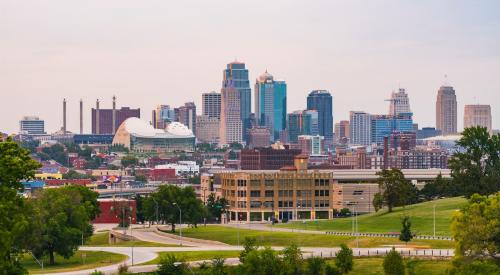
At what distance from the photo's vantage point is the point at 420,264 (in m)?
101

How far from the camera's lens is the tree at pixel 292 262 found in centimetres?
9556

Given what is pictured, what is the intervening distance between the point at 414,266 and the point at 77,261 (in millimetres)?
35669

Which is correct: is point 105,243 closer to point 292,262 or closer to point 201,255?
point 201,255

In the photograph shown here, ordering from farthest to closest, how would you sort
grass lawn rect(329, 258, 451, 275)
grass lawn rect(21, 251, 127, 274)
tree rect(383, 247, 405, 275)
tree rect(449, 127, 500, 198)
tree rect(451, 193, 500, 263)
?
tree rect(449, 127, 500, 198) < grass lawn rect(21, 251, 127, 274) < grass lawn rect(329, 258, 451, 275) < tree rect(451, 193, 500, 263) < tree rect(383, 247, 405, 275)

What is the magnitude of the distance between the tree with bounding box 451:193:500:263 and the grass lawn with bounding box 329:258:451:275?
1846 millimetres

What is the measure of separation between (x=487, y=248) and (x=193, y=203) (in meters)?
73.8

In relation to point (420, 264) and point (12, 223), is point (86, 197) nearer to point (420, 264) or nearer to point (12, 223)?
point (420, 264)

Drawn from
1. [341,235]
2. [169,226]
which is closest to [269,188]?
[169,226]

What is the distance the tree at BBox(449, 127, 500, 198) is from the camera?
154m

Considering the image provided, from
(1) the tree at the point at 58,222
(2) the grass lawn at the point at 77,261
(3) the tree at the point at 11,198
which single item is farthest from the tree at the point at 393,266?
(1) the tree at the point at 58,222

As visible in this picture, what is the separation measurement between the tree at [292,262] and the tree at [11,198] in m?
19.6

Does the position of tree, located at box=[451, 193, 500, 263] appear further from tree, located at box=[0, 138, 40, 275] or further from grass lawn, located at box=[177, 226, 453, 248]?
tree, located at box=[0, 138, 40, 275]

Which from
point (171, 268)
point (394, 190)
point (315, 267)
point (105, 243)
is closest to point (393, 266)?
point (315, 267)

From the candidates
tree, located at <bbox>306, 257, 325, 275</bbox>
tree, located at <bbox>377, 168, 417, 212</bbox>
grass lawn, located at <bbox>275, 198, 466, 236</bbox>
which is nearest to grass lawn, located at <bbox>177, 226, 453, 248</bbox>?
grass lawn, located at <bbox>275, 198, 466, 236</bbox>
